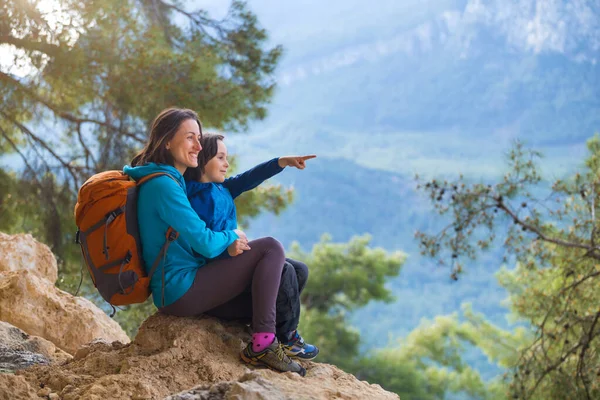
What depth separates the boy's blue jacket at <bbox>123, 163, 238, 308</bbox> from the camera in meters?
2.16

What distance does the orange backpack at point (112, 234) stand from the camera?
220cm

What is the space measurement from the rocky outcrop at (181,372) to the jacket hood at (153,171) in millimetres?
486

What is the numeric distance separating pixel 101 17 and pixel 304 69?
57.7 m

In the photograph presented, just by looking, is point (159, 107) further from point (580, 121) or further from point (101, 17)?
point (580, 121)

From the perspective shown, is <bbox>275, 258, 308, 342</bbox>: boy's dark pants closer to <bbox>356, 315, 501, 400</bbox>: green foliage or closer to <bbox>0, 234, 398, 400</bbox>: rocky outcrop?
<bbox>0, 234, 398, 400</bbox>: rocky outcrop

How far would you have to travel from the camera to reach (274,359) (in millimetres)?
2227

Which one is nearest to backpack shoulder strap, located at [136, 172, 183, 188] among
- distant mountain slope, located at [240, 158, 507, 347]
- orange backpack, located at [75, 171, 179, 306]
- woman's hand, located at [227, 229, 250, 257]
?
orange backpack, located at [75, 171, 179, 306]

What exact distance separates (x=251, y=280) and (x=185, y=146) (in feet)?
1.61

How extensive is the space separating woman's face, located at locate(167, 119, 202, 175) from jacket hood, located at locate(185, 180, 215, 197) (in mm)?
73

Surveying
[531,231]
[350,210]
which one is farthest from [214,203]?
[350,210]

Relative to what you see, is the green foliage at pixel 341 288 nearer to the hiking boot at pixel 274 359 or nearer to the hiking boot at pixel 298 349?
the hiking boot at pixel 298 349

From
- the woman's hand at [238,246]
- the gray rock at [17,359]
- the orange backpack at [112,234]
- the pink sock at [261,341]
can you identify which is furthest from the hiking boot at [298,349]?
the gray rock at [17,359]

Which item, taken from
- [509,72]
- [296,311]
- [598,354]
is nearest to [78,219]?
[296,311]

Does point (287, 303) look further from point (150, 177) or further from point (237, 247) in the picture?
point (150, 177)
